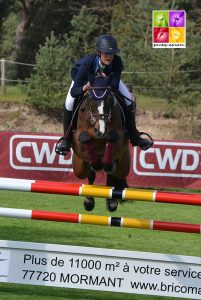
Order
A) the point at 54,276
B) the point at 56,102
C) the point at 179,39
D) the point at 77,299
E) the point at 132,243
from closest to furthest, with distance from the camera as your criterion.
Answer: the point at 54,276 → the point at 77,299 → the point at 132,243 → the point at 179,39 → the point at 56,102

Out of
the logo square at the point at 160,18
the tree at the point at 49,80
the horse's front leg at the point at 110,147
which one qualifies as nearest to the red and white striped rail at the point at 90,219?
the horse's front leg at the point at 110,147

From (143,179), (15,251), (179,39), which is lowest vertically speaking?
(143,179)


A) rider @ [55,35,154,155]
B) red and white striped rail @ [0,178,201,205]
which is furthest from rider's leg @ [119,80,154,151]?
red and white striped rail @ [0,178,201,205]

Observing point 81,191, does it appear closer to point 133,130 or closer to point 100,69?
point 100,69

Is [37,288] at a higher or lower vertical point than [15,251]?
lower

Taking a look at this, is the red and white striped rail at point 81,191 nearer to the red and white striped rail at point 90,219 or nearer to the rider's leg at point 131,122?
the red and white striped rail at point 90,219

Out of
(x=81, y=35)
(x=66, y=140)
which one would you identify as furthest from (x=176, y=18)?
(x=66, y=140)

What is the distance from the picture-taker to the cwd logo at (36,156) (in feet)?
56.7

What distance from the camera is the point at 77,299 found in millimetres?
6684

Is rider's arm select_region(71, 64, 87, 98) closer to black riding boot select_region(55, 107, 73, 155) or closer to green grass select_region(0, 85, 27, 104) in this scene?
black riding boot select_region(55, 107, 73, 155)

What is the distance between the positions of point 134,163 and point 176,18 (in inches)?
210

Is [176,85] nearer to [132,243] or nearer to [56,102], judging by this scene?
[56,102]

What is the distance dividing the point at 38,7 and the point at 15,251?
2785 centimetres

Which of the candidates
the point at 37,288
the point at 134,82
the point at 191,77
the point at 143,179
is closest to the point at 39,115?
the point at 134,82
